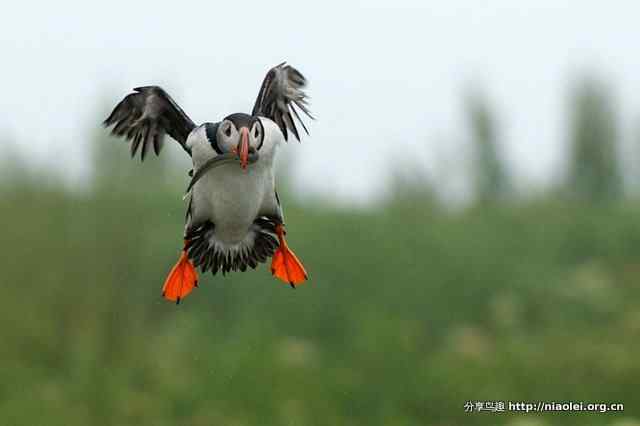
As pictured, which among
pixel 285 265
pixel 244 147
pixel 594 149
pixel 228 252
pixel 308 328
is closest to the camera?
pixel 244 147

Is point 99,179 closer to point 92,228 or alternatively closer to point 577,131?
point 92,228

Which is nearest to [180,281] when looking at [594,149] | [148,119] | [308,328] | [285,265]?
[285,265]

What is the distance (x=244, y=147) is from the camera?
120 centimetres

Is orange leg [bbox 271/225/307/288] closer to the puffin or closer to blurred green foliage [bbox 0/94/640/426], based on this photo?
the puffin

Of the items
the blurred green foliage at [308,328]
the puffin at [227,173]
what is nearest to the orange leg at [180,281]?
the puffin at [227,173]

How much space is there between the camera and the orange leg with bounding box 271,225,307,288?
4.60ft

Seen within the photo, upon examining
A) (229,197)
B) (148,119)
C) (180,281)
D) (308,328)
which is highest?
(148,119)

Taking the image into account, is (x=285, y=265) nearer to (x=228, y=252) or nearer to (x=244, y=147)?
(x=228, y=252)

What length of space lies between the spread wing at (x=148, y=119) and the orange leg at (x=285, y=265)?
0.23 metres

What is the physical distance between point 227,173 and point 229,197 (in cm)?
4

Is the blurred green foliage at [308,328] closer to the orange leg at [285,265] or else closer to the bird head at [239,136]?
the orange leg at [285,265]

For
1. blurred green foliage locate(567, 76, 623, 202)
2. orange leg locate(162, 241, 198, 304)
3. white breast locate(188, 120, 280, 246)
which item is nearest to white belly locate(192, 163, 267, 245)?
white breast locate(188, 120, 280, 246)

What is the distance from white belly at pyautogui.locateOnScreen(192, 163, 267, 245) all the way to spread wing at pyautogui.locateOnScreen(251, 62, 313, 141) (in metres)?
0.12

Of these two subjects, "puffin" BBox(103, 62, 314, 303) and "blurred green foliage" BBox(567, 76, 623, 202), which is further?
"blurred green foliage" BBox(567, 76, 623, 202)
